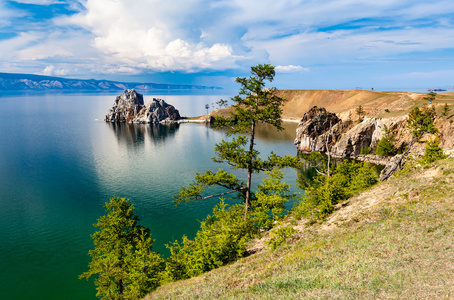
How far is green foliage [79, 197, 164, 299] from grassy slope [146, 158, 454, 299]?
2768 millimetres

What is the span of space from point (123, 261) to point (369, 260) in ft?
72.5

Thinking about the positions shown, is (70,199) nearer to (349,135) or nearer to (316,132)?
(316,132)

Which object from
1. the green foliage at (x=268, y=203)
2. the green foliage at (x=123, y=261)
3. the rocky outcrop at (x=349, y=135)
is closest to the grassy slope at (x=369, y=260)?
the green foliage at (x=123, y=261)

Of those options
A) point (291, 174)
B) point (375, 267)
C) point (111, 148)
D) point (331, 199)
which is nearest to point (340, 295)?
point (375, 267)

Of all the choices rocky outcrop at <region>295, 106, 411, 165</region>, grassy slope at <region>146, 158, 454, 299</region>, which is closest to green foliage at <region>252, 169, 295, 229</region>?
grassy slope at <region>146, 158, 454, 299</region>

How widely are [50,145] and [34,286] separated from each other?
88.3 m

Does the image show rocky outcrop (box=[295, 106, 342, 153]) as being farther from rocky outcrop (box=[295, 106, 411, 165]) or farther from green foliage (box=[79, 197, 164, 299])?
green foliage (box=[79, 197, 164, 299])

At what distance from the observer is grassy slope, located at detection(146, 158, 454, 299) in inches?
424

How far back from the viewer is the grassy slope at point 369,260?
10.8 m

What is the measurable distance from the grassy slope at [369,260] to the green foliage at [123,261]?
9.08ft

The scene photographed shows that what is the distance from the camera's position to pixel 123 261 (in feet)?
83.7

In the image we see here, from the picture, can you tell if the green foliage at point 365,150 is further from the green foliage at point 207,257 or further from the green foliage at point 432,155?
the green foliage at point 207,257

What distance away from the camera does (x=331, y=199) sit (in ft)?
82.4

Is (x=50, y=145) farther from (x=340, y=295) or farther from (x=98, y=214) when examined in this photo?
(x=340, y=295)
